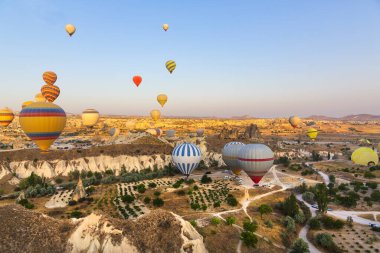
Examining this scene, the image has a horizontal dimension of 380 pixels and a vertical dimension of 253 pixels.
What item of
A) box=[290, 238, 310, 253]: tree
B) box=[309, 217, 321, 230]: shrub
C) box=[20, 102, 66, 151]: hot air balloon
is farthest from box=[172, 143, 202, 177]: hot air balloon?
box=[290, 238, 310, 253]: tree

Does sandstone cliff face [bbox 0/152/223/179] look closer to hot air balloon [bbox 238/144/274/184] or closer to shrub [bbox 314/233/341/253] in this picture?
hot air balloon [bbox 238/144/274/184]

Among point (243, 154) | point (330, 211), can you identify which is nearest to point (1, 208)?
point (243, 154)

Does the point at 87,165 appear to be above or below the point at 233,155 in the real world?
below

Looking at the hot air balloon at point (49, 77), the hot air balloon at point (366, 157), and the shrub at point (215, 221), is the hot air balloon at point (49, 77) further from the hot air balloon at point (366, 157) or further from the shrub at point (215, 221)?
the hot air balloon at point (366, 157)

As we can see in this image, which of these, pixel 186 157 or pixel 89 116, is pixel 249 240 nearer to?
pixel 186 157

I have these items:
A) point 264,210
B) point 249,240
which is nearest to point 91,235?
point 249,240

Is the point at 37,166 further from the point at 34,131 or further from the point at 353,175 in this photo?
the point at 353,175
